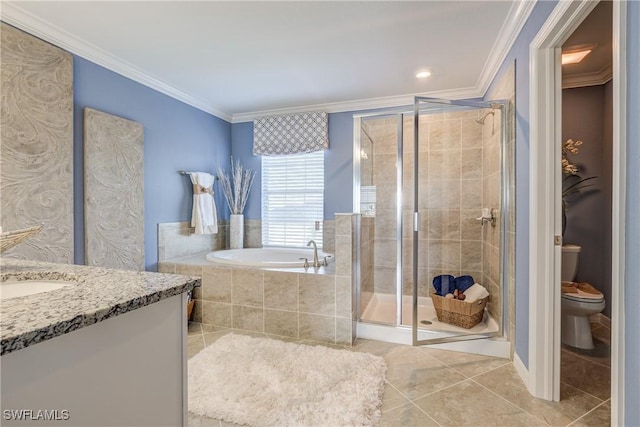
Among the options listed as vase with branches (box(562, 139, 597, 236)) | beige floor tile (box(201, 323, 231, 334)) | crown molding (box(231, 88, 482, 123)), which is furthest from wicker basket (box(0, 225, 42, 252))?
vase with branches (box(562, 139, 597, 236))

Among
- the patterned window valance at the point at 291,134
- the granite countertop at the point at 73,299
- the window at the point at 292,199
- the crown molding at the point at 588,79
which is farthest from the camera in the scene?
the window at the point at 292,199

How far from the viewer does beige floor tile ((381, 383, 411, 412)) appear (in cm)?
173

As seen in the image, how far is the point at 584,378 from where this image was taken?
199 cm

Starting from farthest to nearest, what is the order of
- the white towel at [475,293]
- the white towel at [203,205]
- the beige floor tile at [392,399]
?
the white towel at [203,205] → the white towel at [475,293] → the beige floor tile at [392,399]

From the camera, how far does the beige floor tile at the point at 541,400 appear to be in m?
1.63

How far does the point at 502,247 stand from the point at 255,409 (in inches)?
83.2

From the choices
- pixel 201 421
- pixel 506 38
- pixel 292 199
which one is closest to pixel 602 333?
pixel 506 38

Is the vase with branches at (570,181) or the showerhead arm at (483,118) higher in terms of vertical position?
the showerhead arm at (483,118)

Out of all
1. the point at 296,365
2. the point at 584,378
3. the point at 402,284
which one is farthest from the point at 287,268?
the point at 584,378

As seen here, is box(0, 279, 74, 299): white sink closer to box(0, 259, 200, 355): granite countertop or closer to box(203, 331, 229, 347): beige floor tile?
box(0, 259, 200, 355): granite countertop

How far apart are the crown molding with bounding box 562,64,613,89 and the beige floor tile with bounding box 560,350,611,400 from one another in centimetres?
248

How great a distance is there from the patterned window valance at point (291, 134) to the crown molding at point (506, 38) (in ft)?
5.71

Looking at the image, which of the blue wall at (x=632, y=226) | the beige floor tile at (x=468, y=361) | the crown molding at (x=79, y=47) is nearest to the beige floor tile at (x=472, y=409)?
the beige floor tile at (x=468, y=361)

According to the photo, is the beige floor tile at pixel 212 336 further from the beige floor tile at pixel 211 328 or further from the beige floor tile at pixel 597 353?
the beige floor tile at pixel 597 353
